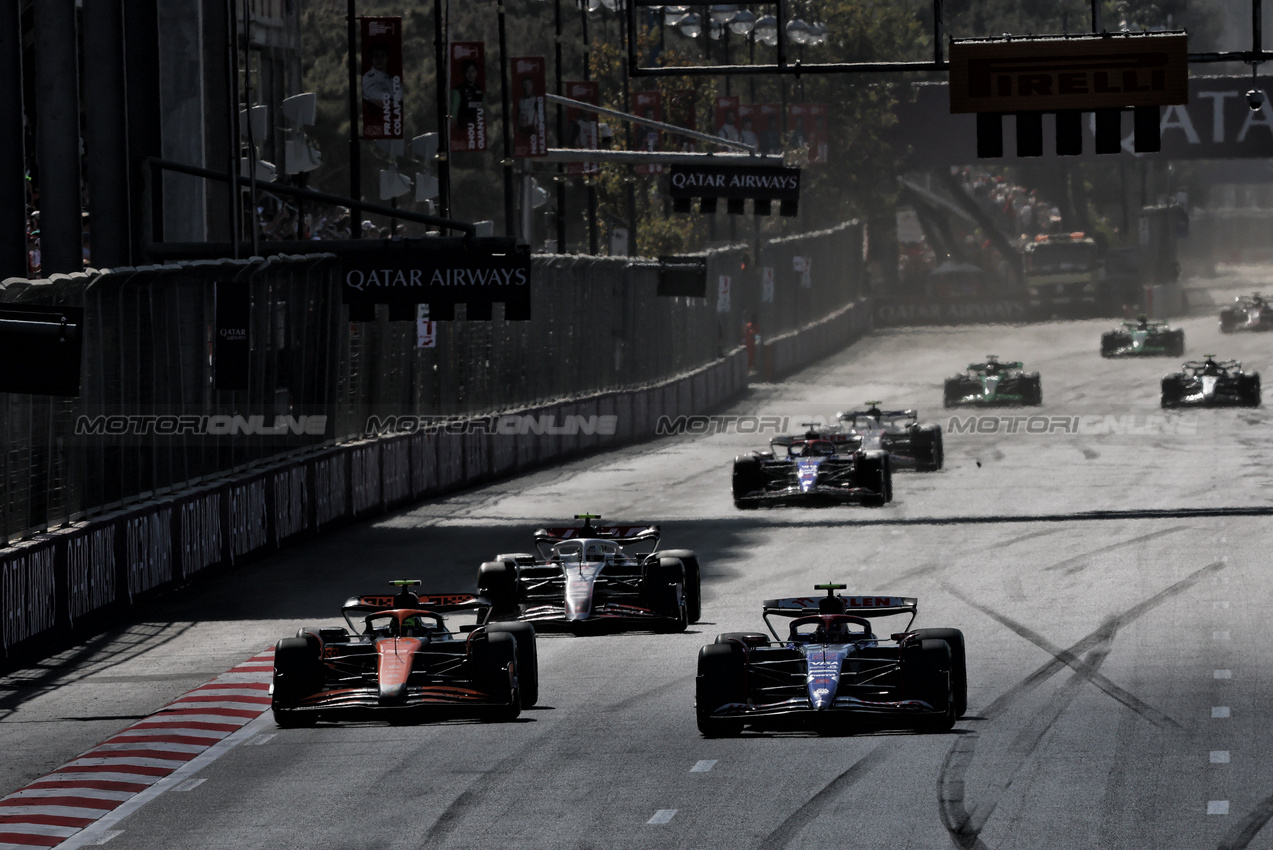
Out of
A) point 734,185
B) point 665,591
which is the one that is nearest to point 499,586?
point 665,591

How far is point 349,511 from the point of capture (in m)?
27.6

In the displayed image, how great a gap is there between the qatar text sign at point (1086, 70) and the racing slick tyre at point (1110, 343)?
40237 millimetres

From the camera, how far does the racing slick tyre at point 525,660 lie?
14.5m

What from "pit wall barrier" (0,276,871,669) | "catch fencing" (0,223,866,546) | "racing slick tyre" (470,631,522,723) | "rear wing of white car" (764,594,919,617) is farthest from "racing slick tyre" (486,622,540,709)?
"catch fencing" (0,223,866,546)

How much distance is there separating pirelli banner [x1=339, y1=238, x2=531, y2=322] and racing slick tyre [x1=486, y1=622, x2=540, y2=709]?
11568 millimetres

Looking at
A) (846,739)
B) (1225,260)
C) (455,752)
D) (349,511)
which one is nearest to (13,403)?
(455,752)

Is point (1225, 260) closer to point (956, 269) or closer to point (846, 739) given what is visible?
point (956, 269)

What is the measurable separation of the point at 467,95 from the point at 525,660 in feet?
77.5

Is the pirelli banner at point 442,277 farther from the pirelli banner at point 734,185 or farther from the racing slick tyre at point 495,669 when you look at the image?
the racing slick tyre at point 495,669

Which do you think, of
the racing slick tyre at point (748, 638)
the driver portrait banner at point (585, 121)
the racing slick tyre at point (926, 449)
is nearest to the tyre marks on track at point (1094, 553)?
the racing slick tyre at point (926, 449)

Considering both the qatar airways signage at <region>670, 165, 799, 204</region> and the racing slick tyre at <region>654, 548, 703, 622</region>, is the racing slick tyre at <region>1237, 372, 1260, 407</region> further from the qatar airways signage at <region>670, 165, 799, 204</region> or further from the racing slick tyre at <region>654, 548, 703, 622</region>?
the racing slick tyre at <region>654, 548, 703, 622</region>

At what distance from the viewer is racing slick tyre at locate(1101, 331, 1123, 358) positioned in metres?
61.7

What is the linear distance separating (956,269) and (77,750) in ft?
267

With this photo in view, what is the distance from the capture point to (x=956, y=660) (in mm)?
13883
